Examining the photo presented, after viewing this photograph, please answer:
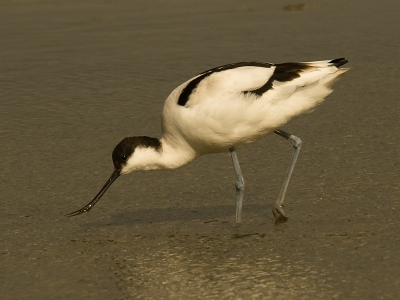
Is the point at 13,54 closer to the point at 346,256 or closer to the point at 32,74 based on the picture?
the point at 32,74

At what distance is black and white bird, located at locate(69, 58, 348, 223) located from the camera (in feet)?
19.2

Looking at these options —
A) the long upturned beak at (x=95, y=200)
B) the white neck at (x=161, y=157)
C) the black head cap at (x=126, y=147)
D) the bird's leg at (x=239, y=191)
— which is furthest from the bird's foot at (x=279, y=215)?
the long upturned beak at (x=95, y=200)

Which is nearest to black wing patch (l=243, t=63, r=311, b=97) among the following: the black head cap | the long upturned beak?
the black head cap

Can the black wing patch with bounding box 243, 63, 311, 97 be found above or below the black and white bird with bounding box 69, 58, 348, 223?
above

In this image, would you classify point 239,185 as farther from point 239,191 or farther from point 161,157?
point 161,157

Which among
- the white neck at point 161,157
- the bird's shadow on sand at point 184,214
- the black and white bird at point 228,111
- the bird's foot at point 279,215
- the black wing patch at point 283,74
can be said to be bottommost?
the bird's shadow on sand at point 184,214

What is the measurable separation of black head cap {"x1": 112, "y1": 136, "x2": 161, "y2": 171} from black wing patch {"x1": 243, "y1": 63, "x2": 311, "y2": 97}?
74cm

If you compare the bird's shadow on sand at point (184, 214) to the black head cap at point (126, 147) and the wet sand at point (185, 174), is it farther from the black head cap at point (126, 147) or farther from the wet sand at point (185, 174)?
the black head cap at point (126, 147)

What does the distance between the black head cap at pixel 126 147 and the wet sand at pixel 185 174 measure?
0.35 metres

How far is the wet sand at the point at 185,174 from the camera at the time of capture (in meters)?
4.97

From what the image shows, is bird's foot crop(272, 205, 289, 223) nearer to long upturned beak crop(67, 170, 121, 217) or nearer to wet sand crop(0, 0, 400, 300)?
wet sand crop(0, 0, 400, 300)

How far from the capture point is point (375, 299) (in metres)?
4.51

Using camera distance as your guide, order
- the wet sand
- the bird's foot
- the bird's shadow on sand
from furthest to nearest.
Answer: the bird's shadow on sand → the bird's foot → the wet sand

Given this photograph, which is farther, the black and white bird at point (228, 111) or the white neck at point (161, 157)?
the white neck at point (161, 157)
